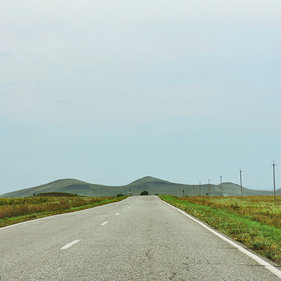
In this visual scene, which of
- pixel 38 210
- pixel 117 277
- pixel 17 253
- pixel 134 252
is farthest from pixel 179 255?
pixel 38 210

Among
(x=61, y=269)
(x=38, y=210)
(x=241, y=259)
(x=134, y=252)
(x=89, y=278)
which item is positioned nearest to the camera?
(x=89, y=278)

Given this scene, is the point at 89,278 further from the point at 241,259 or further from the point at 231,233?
the point at 231,233

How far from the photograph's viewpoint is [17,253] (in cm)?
943

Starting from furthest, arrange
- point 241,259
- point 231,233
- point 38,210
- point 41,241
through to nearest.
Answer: point 38,210, point 231,233, point 41,241, point 241,259

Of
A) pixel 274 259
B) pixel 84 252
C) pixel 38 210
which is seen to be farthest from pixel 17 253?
pixel 38 210

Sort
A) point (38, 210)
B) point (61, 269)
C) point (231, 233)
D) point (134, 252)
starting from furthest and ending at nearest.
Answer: point (38, 210)
point (231, 233)
point (134, 252)
point (61, 269)

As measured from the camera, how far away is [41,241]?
11570 mm

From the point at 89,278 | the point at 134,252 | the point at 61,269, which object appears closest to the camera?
the point at 89,278

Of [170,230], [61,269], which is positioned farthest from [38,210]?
[61,269]

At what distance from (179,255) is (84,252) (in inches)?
84.1

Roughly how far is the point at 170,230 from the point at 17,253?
6058 mm

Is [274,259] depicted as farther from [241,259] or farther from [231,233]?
[231,233]

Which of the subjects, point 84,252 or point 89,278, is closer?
point 89,278

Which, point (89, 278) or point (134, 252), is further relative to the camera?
point (134, 252)
